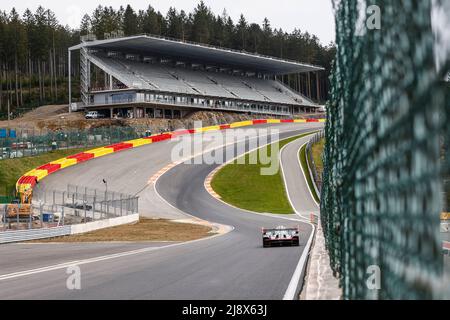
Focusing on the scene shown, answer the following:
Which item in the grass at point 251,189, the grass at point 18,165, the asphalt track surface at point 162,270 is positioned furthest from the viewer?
the grass at point 18,165

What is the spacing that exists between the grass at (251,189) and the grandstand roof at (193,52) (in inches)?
1487

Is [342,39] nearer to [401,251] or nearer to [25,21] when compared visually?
[401,251]

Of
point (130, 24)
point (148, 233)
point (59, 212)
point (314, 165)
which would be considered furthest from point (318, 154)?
point (130, 24)

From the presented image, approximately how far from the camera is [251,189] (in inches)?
2092

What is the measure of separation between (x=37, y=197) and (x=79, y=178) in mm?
7648

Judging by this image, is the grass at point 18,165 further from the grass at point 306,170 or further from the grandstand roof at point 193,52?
the grandstand roof at point 193,52

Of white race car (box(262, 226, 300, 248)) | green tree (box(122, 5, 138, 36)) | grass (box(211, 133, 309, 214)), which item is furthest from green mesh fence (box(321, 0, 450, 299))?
green tree (box(122, 5, 138, 36))

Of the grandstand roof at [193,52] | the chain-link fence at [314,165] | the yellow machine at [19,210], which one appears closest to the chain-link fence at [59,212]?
the yellow machine at [19,210]

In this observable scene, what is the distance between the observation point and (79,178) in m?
51.8

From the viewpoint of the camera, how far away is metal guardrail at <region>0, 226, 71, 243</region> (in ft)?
88.4

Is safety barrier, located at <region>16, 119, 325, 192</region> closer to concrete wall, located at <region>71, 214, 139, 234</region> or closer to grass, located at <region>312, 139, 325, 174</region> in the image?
concrete wall, located at <region>71, 214, 139, 234</region>

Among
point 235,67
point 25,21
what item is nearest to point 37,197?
point 235,67

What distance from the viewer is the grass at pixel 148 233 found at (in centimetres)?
2984
